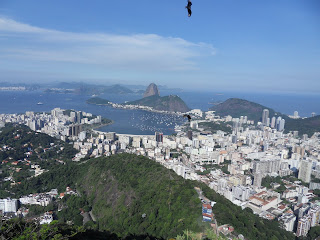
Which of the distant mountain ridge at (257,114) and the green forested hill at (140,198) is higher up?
the distant mountain ridge at (257,114)

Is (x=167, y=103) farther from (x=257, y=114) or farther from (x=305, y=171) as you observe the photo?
(x=305, y=171)

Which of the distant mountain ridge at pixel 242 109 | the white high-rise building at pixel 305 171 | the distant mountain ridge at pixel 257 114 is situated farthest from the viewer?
the distant mountain ridge at pixel 242 109

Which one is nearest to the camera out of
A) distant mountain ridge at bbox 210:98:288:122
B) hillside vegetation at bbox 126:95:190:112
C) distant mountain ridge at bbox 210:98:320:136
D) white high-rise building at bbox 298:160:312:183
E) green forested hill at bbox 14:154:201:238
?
green forested hill at bbox 14:154:201:238

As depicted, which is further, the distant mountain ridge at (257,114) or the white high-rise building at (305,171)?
the distant mountain ridge at (257,114)

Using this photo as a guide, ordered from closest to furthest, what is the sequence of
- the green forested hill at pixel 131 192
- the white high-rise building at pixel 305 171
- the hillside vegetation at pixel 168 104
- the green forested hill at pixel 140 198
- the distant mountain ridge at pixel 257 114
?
the green forested hill at pixel 140 198
the green forested hill at pixel 131 192
the white high-rise building at pixel 305 171
the distant mountain ridge at pixel 257 114
the hillside vegetation at pixel 168 104

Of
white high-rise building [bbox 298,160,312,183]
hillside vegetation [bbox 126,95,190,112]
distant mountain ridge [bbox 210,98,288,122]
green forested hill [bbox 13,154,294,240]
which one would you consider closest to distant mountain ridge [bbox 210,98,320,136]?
distant mountain ridge [bbox 210,98,288,122]

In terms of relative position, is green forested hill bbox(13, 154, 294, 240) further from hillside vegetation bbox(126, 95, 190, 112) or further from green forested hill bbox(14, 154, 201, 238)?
hillside vegetation bbox(126, 95, 190, 112)

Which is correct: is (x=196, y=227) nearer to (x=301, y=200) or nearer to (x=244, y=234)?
(x=244, y=234)

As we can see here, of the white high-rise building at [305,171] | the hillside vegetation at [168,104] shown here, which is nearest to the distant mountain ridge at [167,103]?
the hillside vegetation at [168,104]

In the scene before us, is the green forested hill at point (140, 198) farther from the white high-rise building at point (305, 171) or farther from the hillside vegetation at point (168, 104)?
the hillside vegetation at point (168, 104)
